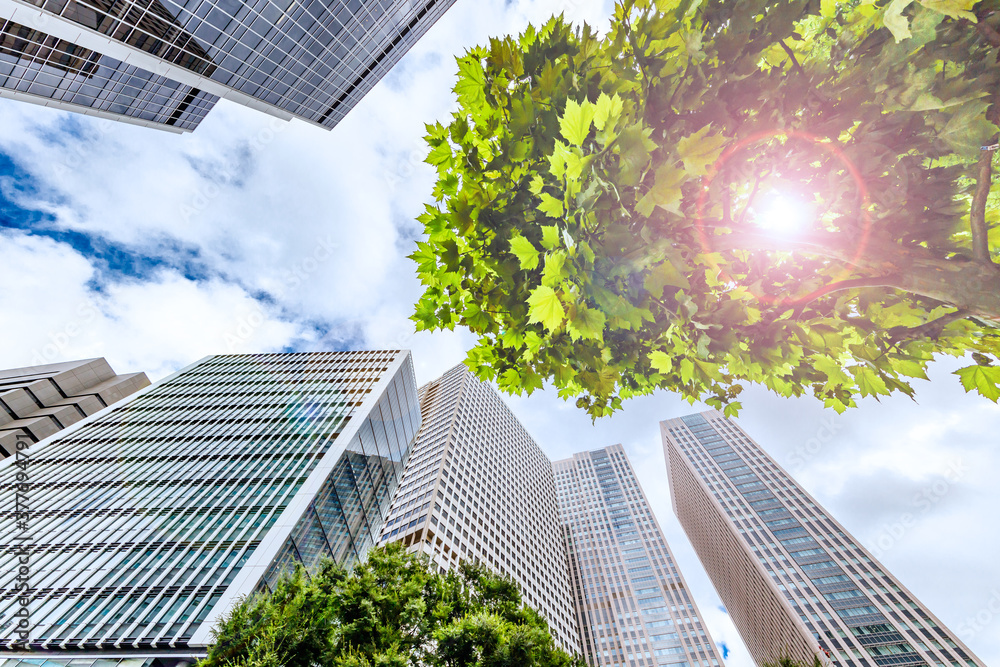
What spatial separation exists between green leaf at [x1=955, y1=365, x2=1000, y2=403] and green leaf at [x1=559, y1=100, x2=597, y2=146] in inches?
113

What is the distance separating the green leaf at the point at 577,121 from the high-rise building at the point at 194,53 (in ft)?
124

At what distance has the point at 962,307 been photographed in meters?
1.81

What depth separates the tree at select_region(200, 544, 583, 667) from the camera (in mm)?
8117

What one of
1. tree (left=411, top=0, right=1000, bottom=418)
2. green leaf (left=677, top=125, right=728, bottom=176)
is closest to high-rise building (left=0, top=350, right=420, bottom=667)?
tree (left=411, top=0, right=1000, bottom=418)

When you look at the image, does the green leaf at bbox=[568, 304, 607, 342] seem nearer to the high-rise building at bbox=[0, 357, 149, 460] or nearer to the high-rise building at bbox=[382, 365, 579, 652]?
the high-rise building at bbox=[382, 365, 579, 652]

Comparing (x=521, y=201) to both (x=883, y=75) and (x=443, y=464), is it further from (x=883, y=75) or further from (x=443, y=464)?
(x=443, y=464)

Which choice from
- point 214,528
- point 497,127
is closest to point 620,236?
point 497,127

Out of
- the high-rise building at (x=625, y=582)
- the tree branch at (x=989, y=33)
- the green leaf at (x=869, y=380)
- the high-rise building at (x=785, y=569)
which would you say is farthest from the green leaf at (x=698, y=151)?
the high-rise building at (x=625, y=582)

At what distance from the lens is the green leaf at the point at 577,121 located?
171 cm

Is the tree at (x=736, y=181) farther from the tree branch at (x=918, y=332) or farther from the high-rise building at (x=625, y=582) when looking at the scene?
the high-rise building at (x=625, y=582)

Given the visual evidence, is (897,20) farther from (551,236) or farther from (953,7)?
(551,236)

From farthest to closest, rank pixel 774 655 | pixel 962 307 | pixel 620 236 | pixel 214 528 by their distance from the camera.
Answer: pixel 774 655
pixel 214 528
pixel 620 236
pixel 962 307

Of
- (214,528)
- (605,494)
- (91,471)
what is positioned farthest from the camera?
(605,494)

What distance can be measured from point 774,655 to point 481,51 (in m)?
113
